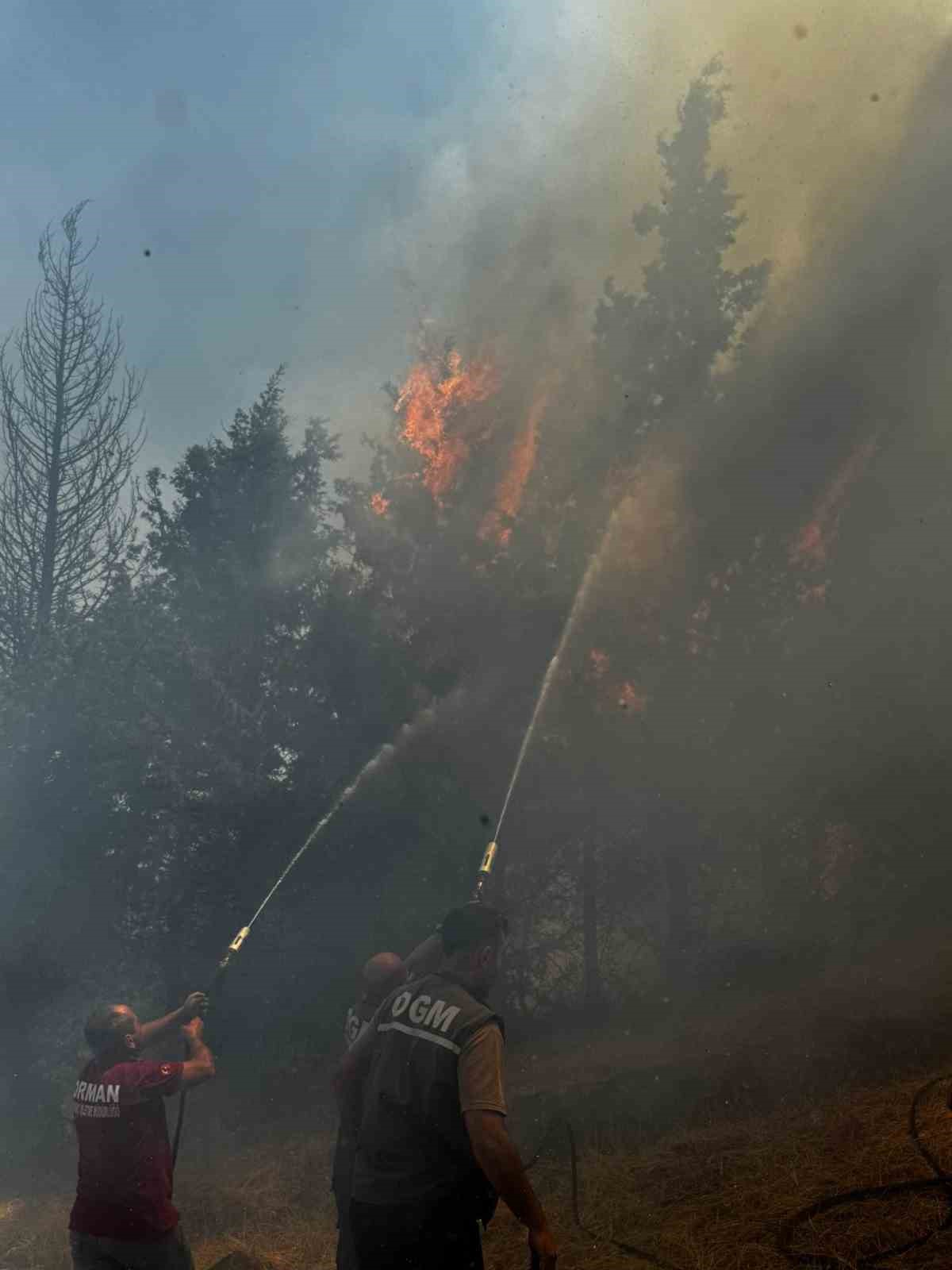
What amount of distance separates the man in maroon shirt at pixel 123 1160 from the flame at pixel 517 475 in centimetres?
1334

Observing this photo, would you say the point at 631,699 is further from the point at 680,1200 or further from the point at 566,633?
the point at 680,1200

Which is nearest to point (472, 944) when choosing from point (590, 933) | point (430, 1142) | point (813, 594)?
point (430, 1142)

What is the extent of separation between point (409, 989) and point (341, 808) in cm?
1157

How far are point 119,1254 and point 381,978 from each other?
2.03m

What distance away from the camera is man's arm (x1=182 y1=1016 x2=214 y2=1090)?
5.76 m

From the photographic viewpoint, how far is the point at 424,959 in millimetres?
6094

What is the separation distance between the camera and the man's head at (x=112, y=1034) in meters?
5.77

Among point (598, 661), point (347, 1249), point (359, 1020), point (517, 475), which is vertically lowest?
point (347, 1249)

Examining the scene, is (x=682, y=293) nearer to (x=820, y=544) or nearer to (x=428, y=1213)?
(x=820, y=544)

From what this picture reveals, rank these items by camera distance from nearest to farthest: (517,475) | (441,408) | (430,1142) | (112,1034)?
(430,1142), (112,1034), (517,475), (441,408)

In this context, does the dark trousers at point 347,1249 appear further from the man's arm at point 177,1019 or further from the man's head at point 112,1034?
the man's head at point 112,1034

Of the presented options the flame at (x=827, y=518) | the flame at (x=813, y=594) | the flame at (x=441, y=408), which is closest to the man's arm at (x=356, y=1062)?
the flame at (x=813, y=594)

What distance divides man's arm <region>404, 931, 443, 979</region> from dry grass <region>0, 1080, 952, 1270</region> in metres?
3.05

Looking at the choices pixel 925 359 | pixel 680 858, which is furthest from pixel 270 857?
pixel 925 359
